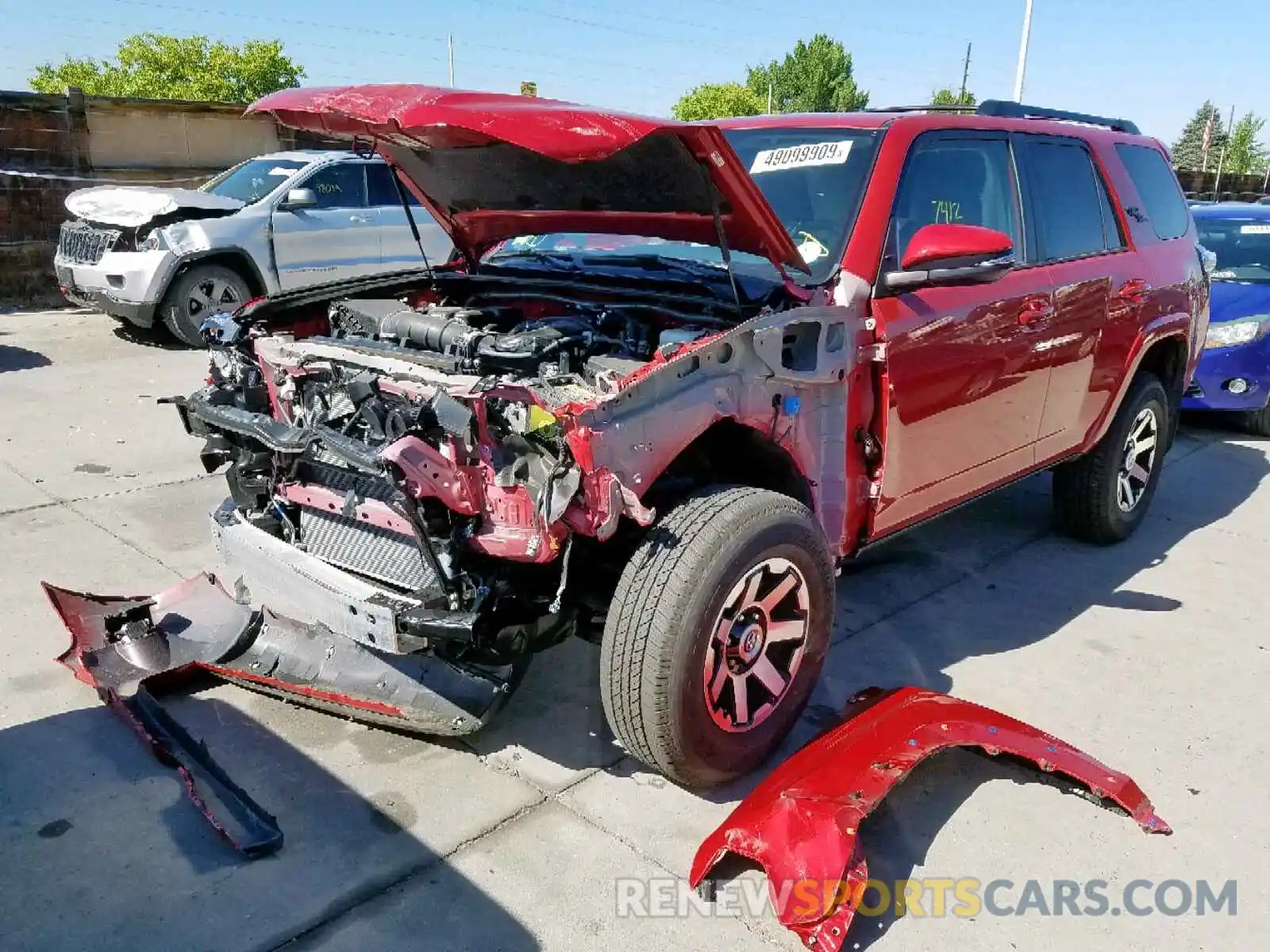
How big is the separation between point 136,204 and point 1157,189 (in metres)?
8.26

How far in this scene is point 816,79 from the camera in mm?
78312

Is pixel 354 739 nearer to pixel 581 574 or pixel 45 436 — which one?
pixel 581 574

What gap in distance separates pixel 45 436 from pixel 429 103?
4.74 meters

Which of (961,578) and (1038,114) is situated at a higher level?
(1038,114)

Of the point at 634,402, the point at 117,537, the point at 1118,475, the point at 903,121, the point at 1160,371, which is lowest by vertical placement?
the point at 117,537

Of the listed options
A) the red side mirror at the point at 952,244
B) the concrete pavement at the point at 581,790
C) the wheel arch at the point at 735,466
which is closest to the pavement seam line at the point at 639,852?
the concrete pavement at the point at 581,790

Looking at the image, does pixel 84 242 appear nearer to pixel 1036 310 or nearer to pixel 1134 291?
pixel 1036 310

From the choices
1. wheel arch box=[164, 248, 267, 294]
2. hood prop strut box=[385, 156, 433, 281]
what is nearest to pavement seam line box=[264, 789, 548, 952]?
hood prop strut box=[385, 156, 433, 281]

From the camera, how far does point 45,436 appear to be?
6.20 metres

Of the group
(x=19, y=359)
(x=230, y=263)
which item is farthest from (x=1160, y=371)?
(x=19, y=359)

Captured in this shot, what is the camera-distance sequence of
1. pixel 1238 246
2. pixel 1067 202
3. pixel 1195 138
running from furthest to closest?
pixel 1195 138
pixel 1238 246
pixel 1067 202

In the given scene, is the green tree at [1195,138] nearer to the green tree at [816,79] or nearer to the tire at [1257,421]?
the green tree at [816,79]

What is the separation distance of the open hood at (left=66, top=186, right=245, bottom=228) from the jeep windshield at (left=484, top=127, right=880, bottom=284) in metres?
6.40

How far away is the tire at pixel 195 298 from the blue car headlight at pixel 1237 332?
809cm
